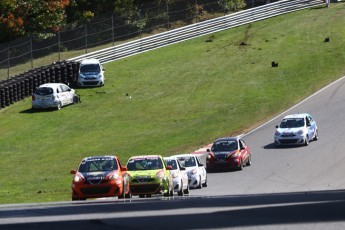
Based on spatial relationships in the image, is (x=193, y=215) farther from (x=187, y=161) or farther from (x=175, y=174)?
(x=187, y=161)

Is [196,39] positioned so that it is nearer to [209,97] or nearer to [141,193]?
[209,97]

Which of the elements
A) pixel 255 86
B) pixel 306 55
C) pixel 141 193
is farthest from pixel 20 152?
pixel 306 55

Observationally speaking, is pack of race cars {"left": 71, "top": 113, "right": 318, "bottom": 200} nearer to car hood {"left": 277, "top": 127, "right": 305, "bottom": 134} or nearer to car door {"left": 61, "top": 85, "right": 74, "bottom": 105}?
car hood {"left": 277, "top": 127, "right": 305, "bottom": 134}

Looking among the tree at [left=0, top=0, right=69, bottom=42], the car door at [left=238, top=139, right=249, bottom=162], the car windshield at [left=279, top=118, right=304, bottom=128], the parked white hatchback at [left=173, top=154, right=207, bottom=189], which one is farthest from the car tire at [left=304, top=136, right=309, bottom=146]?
the tree at [left=0, top=0, right=69, bottom=42]

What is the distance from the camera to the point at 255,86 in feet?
191

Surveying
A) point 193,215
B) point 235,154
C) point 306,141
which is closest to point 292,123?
point 306,141

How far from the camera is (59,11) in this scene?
66.6 m

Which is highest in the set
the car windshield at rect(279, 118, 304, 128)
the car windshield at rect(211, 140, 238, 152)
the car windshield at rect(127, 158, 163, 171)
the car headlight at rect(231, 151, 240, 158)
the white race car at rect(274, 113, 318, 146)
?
the car windshield at rect(279, 118, 304, 128)

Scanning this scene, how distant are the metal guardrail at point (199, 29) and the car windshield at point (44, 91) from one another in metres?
10.6

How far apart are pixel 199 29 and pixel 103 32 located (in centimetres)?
841

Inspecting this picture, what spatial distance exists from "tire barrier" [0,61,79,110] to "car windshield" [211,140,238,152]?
56.7ft

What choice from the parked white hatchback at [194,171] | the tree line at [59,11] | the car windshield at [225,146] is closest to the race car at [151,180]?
the parked white hatchback at [194,171]

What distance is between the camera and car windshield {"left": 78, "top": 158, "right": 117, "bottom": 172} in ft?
92.3

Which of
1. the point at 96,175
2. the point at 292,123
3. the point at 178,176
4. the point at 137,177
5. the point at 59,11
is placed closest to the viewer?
the point at 96,175
